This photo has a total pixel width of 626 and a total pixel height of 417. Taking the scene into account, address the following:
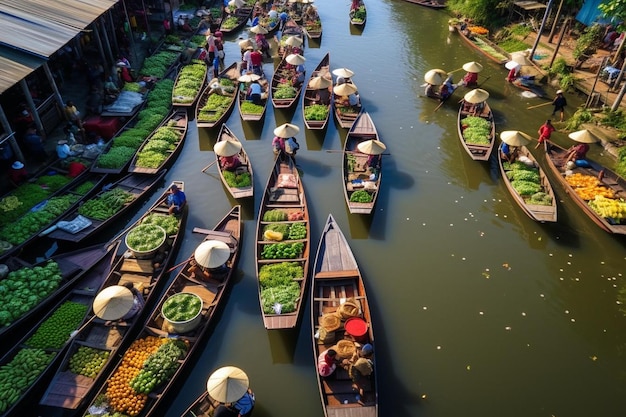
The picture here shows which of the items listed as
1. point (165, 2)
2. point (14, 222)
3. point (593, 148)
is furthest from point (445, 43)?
point (14, 222)

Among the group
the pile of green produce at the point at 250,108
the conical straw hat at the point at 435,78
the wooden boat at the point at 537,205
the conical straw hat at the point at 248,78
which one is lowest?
the wooden boat at the point at 537,205

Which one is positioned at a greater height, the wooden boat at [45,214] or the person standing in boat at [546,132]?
the person standing in boat at [546,132]

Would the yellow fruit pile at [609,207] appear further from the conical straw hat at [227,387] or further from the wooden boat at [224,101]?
the wooden boat at [224,101]

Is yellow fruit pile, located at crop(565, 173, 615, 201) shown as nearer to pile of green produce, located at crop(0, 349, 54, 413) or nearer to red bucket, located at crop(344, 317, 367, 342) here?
red bucket, located at crop(344, 317, 367, 342)

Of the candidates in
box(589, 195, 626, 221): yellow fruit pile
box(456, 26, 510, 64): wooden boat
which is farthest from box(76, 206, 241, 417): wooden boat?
box(456, 26, 510, 64): wooden boat

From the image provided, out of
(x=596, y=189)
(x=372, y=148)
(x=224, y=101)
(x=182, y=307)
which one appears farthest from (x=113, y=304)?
(x=596, y=189)

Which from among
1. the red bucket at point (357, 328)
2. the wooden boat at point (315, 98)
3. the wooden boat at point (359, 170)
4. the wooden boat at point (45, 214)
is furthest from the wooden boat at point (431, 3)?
the red bucket at point (357, 328)

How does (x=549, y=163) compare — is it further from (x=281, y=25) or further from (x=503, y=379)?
(x=281, y=25)

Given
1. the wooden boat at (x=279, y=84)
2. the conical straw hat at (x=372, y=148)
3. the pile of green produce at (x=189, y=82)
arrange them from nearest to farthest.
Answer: the conical straw hat at (x=372, y=148) < the pile of green produce at (x=189, y=82) < the wooden boat at (x=279, y=84)

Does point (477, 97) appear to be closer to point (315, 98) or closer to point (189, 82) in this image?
point (315, 98)

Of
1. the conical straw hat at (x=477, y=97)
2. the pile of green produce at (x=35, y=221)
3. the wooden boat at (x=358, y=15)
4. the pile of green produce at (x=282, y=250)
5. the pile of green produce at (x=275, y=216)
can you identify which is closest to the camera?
the pile of green produce at (x=35, y=221)
